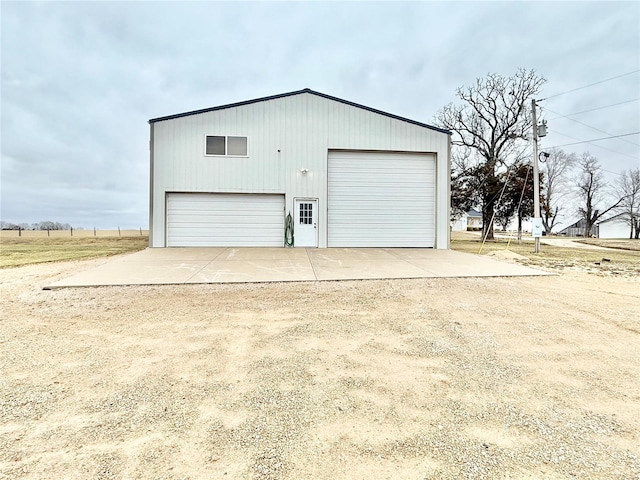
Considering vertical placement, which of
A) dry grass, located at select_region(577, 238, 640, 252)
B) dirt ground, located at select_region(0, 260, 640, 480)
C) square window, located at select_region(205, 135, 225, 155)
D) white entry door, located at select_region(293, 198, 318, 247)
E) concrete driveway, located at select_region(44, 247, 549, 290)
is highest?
square window, located at select_region(205, 135, 225, 155)

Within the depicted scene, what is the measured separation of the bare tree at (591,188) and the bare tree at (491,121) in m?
26.1

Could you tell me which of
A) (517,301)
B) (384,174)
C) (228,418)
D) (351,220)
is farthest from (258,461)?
(384,174)

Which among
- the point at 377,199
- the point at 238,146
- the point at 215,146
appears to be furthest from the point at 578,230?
the point at 215,146

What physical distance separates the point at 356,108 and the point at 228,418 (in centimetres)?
1237

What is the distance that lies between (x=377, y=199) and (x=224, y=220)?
20.0ft

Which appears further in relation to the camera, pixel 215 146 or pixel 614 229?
pixel 614 229

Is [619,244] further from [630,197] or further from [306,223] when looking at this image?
[630,197]

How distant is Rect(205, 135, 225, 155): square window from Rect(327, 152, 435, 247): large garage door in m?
4.25

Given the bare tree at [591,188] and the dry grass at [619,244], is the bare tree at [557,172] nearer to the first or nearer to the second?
the bare tree at [591,188]

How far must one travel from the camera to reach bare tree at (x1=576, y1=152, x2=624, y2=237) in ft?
127

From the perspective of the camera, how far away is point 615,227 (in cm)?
3859

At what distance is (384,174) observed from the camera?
12.7 metres

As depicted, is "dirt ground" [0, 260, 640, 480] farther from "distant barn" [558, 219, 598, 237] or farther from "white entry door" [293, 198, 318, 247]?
"distant barn" [558, 219, 598, 237]

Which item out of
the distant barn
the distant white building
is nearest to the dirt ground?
the distant white building
